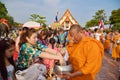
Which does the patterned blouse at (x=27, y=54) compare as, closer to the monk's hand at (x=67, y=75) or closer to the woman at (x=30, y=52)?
the woman at (x=30, y=52)

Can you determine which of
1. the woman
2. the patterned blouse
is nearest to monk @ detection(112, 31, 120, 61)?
the woman

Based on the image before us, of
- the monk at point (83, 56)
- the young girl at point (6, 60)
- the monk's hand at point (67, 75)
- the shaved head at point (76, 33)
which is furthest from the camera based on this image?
the shaved head at point (76, 33)

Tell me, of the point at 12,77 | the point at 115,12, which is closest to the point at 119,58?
the point at 12,77

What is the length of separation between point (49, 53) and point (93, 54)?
23.8 inches

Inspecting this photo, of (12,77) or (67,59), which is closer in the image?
(12,77)

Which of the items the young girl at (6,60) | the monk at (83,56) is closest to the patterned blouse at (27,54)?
the young girl at (6,60)

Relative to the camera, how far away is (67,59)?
453 centimetres

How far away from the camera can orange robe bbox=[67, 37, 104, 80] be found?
423 cm

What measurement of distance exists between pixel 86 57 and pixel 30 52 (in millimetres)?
792

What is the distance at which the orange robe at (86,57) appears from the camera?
423cm

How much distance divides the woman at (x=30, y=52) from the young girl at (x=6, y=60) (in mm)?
390

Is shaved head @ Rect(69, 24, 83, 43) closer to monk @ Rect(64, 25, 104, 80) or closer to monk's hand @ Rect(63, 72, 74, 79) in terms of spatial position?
monk @ Rect(64, 25, 104, 80)

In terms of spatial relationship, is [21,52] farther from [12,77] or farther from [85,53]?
[85,53]

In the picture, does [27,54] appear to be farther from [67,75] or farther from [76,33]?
[76,33]
